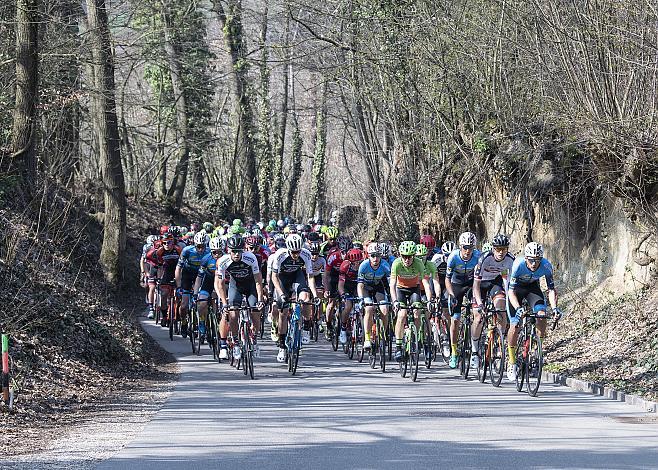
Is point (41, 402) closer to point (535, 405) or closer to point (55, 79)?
point (535, 405)

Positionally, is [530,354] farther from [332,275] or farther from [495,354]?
[332,275]

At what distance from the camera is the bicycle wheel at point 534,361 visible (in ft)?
46.2

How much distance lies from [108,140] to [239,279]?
34.3ft

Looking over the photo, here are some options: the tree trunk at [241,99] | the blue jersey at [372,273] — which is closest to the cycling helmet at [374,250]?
the blue jersey at [372,273]

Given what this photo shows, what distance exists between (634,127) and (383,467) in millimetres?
11296

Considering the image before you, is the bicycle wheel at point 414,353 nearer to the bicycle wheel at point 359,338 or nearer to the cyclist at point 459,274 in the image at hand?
the cyclist at point 459,274

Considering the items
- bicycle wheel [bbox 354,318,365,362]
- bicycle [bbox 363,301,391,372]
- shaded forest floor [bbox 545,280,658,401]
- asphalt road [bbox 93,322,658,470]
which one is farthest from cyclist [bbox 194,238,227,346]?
shaded forest floor [bbox 545,280,658,401]

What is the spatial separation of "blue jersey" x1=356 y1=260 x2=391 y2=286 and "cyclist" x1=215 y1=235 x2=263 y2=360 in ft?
5.71

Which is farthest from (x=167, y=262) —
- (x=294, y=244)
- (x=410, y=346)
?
(x=410, y=346)

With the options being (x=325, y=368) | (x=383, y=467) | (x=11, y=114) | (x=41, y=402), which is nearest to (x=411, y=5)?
(x=11, y=114)

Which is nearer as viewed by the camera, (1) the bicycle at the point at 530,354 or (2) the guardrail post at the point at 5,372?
(2) the guardrail post at the point at 5,372

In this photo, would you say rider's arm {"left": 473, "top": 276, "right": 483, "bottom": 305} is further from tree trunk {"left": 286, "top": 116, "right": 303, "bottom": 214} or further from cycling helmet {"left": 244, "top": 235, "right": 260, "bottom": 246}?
tree trunk {"left": 286, "top": 116, "right": 303, "bottom": 214}

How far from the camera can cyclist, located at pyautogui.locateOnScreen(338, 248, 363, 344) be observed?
65.3 ft

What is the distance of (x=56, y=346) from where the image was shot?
15070mm
